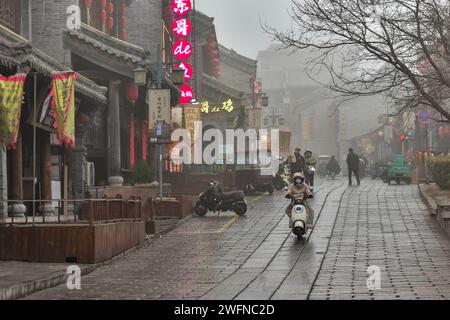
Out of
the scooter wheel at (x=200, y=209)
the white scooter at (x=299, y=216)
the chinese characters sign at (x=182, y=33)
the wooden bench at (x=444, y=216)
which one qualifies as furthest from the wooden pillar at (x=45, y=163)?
the chinese characters sign at (x=182, y=33)

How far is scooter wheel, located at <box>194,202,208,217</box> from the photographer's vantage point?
2488cm

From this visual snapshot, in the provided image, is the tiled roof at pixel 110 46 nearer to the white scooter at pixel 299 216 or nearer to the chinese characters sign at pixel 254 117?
the white scooter at pixel 299 216

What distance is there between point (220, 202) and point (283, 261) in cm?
960

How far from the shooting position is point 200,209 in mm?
Answer: 24922

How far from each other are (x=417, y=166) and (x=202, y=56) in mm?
15586

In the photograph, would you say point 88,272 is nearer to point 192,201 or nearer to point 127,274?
point 127,274

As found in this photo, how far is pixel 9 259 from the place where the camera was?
1531cm

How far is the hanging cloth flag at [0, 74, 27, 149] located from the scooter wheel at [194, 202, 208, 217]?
33.4 feet

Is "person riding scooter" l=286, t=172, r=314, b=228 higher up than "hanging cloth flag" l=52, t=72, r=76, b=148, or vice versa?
"hanging cloth flag" l=52, t=72, r=76, b=148

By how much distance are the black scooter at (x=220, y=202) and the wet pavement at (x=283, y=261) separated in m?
0.36

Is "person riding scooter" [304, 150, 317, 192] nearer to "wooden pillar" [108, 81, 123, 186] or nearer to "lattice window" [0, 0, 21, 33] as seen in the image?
"wooden pillar" [108, 81, 123, 186]

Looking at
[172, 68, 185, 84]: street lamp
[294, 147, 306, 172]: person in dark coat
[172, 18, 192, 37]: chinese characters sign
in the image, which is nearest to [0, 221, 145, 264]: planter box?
[172, 68, 185, 84]: street lamp

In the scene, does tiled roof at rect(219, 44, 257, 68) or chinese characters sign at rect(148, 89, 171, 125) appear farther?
tiled roof at rect(219, 44, 257, 68)
